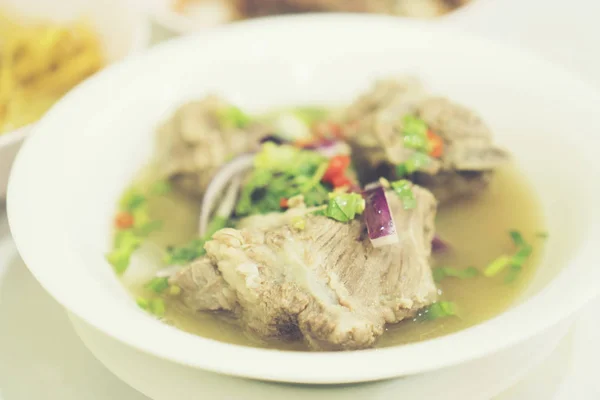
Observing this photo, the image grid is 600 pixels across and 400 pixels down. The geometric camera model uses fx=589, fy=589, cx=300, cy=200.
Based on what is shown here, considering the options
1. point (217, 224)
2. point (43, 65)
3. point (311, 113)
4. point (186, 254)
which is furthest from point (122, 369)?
point (43, 65)

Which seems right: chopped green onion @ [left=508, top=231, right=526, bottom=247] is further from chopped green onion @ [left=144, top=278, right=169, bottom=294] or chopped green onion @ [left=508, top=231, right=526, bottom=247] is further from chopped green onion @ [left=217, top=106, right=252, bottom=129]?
chopped green onion @ [left=144, top=278, right=169, bottom=294]

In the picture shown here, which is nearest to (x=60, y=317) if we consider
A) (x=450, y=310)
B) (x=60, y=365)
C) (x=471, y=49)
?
(x=60, y=365)

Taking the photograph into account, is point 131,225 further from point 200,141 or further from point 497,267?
point 497,267

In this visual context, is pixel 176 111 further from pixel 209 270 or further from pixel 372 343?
pixel 372 343

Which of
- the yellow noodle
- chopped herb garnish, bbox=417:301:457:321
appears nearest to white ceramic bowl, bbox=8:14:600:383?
chopped herb garnish, bbox=417:301:457:321

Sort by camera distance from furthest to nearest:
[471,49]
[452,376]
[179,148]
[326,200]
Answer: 1. [471,49]
2. [179,148]
3. [326,200]
4. [452,376]
